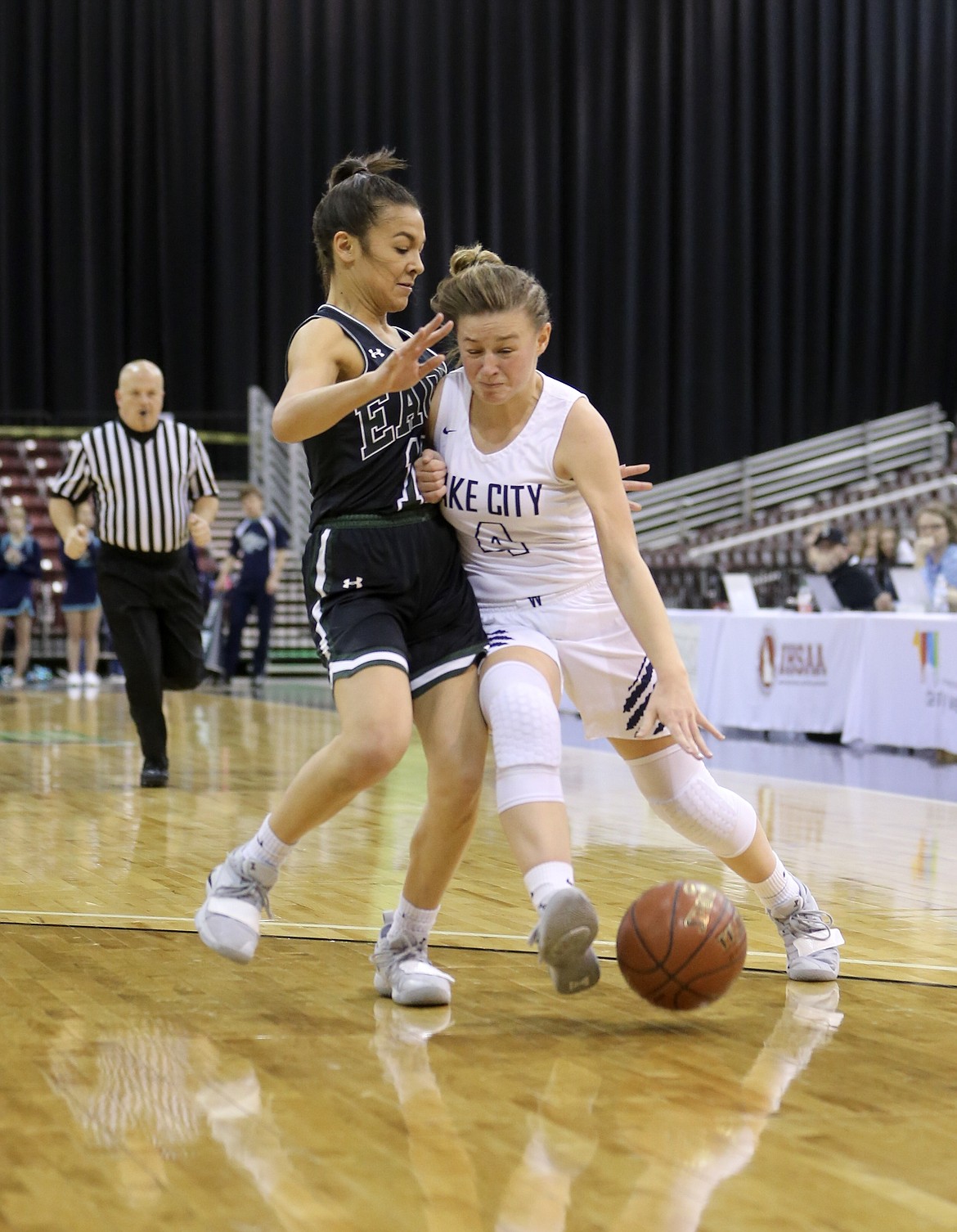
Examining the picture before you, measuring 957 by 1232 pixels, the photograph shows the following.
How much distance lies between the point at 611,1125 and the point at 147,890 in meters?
Answer: 2.22

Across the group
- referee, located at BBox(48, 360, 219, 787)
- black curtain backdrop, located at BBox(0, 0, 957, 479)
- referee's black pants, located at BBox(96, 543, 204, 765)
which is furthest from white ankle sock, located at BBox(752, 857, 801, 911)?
black curtain backdrop, located at BBox(0, 0, 957, 479)

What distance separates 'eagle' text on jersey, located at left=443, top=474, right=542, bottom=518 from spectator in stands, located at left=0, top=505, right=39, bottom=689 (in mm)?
11332

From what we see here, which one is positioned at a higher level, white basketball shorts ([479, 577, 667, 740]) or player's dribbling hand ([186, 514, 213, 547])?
player's dribbling hand ([186, 514, 213, 547])

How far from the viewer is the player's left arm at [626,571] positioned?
9.32 feet

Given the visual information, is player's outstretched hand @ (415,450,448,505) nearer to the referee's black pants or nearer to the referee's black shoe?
the referee's black pants

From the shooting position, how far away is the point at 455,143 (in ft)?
70.8

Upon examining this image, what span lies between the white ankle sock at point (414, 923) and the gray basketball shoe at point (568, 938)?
0.47 m

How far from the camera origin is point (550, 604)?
3.06m

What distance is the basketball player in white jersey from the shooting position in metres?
2.84

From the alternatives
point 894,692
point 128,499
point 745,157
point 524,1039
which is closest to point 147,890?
point 524,1039

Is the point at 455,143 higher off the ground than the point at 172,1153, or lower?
higher

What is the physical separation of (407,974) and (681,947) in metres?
0.57

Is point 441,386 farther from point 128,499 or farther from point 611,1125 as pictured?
point 128,499

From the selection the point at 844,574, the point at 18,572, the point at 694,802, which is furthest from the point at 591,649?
the point at 18,572
